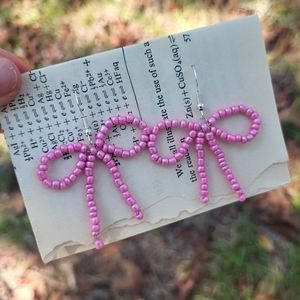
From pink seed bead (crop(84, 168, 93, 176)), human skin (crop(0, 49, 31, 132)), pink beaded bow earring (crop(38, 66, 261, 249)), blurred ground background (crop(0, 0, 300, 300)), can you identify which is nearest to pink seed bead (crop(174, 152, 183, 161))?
pink beaded bow earring (crop(38, 66, 261, 249))

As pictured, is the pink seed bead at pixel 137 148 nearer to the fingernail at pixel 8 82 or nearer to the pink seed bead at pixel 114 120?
the pink seed bead at pixel 114 120

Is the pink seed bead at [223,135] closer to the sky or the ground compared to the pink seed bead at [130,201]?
closer to the sky

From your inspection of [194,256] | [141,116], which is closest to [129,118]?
[141,116]

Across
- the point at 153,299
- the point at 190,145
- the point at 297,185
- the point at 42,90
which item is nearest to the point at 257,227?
the point at 297,185

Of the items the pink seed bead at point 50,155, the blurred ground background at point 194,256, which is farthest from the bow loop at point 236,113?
the blurred ground background at point 194,256

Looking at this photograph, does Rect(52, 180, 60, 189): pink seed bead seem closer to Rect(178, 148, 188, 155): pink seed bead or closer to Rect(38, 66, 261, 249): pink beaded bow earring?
Rect(38, 66, 261, 249): pink beaded bow earring

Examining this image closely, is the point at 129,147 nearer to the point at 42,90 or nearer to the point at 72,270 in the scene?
the point at 42,90

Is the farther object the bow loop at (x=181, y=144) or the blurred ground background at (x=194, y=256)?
the blurred ground background at (x=194, y=256)

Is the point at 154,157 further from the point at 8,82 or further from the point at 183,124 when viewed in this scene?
the point at 8,82

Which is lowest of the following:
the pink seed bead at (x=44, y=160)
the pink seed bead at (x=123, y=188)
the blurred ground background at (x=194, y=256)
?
the blurred ground background at (x=194, y=256)

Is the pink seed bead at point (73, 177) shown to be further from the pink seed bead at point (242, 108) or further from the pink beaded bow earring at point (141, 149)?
the pink seed bead at point (242, 108)
